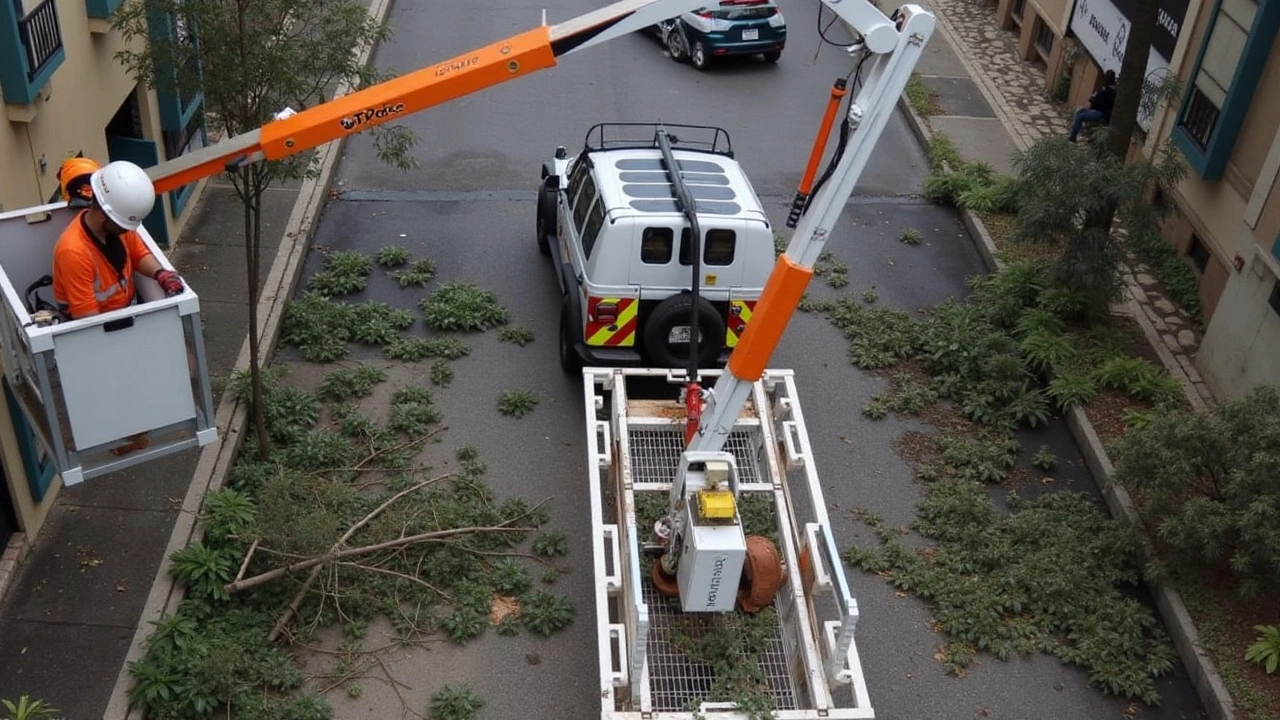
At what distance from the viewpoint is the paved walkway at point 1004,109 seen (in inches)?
540

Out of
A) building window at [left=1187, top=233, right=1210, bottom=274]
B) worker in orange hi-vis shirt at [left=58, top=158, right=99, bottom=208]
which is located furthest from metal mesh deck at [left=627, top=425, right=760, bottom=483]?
building window at [left=1187, top=233, right=1210, bottom=274]

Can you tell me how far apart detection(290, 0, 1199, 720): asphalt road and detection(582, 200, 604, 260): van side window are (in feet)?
4.68

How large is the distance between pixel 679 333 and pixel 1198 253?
7.46 meters

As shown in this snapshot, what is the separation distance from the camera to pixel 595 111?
1895 centimetres

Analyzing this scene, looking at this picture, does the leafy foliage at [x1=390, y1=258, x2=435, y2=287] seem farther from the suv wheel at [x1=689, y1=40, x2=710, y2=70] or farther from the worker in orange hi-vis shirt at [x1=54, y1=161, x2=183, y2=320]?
the suv wheel at [x1=689, y1=40, x2=710, y2=70]

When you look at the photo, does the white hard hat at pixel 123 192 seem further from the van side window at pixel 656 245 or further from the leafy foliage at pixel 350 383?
the van side window at pixel 656 245

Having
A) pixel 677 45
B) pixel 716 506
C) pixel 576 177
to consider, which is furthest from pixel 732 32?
pixel 716 506

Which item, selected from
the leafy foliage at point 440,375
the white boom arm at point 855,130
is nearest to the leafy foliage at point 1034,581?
the white boom arm at point 855,130

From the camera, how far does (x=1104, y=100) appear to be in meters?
17.2

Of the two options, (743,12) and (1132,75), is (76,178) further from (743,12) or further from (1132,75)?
(743,12)

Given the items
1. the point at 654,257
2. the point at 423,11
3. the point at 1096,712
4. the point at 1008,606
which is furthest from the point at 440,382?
the point at 423,11

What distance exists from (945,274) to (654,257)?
5.06m

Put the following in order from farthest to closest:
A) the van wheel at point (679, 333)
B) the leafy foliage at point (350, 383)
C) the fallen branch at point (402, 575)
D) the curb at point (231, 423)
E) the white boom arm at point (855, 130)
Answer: the leafy foliage at point (350, 383), the van wheel at point (679, 333), the fallen branch at point (402, 575), the curb at point (231, 423), the white boom arm at point (855, 130)

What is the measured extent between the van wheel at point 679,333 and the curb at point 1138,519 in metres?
3.82
